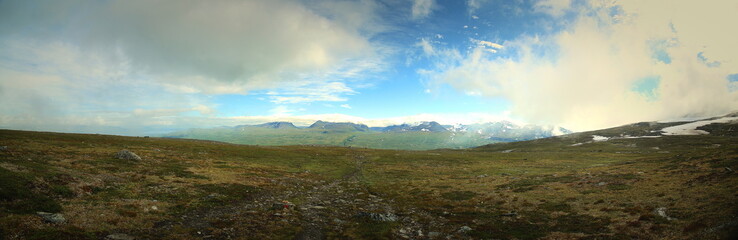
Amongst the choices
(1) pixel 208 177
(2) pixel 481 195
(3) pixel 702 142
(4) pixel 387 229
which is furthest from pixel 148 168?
(3) pixel 702 142

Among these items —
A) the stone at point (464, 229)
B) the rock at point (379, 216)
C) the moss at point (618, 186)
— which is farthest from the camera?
the moss at point (618, 186)

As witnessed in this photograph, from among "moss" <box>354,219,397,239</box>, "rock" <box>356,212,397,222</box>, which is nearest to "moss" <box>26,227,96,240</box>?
"moss" <box>354,219,397,239</box>

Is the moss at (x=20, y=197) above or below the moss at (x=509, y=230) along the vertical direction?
above

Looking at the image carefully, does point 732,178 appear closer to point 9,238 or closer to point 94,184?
point 9,238

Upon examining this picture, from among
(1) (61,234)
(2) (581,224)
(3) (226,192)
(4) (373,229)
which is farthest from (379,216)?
(1) (61,234)

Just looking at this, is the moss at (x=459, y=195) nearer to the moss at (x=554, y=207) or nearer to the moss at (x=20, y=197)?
the moss at (x=554, y=207)

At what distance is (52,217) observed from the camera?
1638 cm

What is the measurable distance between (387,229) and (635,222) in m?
18.0

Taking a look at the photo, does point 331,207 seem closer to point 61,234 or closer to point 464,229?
point 464,229

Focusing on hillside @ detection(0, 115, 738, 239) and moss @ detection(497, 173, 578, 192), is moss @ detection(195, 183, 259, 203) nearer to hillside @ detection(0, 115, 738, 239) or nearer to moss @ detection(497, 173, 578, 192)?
hillside @ detection(0, 115, 738, 239)

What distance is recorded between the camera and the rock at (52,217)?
16.1 meters

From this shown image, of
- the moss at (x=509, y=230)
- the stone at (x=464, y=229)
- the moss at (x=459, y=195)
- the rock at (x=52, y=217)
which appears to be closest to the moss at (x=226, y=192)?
the rock at (x=52, y=217)

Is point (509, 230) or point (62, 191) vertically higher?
point (62, 191)

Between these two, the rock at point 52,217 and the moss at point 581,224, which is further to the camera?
the moss at point 581,224
